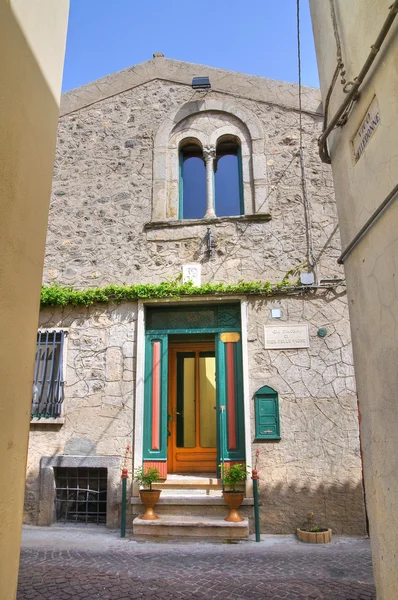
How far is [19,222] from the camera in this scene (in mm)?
2471

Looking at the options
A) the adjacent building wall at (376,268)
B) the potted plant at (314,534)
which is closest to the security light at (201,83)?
the adjacent building wall at (376,268)

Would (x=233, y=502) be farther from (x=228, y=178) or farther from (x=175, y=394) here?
(x=228, y=178)

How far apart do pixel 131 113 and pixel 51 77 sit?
17.0 ft

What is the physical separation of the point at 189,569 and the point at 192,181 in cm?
574

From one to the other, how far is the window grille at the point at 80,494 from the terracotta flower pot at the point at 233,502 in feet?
5.83

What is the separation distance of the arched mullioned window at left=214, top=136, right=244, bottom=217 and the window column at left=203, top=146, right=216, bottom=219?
23 cm

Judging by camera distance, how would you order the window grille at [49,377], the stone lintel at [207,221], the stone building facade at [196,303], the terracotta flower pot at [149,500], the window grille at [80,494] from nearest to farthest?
the terracotta flower pot at [149,500] < the stone building facade at [196,303] < the window grille at [80,494] < the window grille at [49,377] < the stone lintel at [207,221]

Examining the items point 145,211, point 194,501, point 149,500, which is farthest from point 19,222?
point 145,211

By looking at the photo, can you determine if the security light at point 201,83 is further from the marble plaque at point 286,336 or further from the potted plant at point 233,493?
the potted plant at point 233,493

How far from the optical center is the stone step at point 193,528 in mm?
5504

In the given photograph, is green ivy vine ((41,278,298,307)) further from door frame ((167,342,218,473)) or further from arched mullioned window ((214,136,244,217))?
arched mullioned window ((214,136,244,217))

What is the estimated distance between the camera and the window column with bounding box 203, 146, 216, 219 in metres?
7.29

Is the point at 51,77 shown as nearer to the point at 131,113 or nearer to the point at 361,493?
the point at 131,113

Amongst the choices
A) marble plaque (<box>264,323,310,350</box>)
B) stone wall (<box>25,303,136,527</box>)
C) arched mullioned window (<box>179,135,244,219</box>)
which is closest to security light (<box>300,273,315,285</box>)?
marble plaque (<box>264,323,310,350</box>)
